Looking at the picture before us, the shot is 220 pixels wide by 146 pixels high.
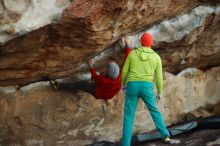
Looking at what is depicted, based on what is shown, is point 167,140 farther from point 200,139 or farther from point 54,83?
point 54,83

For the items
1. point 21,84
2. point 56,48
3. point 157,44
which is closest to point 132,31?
point 157,44

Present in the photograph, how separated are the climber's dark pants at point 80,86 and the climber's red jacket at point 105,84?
0.45 meters

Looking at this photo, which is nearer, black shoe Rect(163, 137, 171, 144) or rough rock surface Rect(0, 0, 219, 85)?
rough rock surface Rect(0, 0, 219, 85)

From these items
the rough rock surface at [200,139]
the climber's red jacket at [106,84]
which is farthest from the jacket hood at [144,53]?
the rough rock surface at [200,139]

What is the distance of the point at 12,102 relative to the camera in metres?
10.4

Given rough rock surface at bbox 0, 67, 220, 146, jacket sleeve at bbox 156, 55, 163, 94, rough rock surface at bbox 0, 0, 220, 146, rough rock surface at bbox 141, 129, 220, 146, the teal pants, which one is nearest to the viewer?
rough rock surface at bbox 0, 0, 220, 146

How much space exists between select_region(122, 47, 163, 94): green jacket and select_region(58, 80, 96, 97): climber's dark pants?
1.86 metres

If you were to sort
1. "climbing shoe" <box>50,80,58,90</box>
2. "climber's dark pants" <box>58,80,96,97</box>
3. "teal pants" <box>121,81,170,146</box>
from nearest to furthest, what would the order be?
"teal pants" <box>121,81,170,146</box> < "climbing shoe" <box>50,80,58,90</box> < "climber's dark pants" <box>58,80,96,97</box>

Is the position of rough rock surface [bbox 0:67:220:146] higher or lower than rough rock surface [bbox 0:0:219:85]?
lower

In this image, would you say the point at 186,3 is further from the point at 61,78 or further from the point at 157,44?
the point at 61,78

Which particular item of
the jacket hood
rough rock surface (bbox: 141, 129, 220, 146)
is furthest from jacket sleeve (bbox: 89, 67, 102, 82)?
rough rock surface (bbox: 141, 129, 220, 146)

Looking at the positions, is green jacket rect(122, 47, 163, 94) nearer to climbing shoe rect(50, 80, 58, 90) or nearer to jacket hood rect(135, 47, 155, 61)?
jacket hood rect(135, 47, 155, 61)

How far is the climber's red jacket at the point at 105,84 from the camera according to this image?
9992mm

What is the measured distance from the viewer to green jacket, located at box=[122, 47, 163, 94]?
903 centimetres
